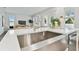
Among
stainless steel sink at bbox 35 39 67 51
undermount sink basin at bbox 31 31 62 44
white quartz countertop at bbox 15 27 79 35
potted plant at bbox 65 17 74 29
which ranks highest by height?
potted plant at bbox 65 17 74 29

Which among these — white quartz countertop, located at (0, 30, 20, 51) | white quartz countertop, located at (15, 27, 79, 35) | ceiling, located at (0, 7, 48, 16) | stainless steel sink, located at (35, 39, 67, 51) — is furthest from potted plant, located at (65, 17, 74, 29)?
white quartz countertop, located at (0, 30, 20, 51)

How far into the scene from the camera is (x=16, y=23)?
3.93 ft

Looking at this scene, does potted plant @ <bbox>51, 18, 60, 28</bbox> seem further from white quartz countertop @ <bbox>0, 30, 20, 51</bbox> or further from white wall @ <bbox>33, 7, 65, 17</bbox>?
white quartz countertop @ <bbox>0, 30, 20, 51</bbox>

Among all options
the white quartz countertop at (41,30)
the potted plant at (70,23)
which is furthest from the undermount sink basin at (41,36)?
the potted plant at (70,23)

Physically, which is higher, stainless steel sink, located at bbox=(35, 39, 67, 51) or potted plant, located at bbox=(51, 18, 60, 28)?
potted plant, located at bbox=(51, 18, 60, 28)

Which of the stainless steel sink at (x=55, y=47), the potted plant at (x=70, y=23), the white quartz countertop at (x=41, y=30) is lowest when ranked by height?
the stainless steel sink at (x=55, y=47)

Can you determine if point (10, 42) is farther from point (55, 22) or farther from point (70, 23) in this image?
point (70, 23)

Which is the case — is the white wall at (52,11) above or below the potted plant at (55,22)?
above

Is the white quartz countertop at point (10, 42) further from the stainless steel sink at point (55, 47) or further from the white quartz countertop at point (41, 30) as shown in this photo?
the stainless steel sink at point (55, 47)

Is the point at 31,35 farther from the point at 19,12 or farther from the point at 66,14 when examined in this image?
the point at 66,14

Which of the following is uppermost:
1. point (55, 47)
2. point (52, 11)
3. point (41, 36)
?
point (52, 11)

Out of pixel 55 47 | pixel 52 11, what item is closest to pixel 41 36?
pixel 55 47

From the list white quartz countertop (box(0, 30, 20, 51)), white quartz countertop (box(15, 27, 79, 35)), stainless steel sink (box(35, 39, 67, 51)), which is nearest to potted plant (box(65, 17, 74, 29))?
white quartz countertop (box(15, 27, 79, 35))
